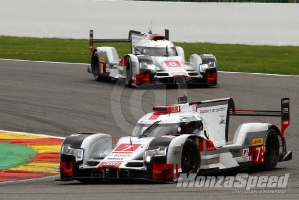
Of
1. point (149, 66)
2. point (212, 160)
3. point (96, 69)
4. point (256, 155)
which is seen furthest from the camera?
point (96, 69)

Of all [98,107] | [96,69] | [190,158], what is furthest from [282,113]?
[96,69]

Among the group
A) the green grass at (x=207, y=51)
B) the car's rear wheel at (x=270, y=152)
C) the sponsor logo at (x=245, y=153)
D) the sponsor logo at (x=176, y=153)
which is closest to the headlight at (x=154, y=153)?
the sponsor logo at (x=176, y=153)

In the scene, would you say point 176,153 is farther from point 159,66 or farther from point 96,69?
point 96,69

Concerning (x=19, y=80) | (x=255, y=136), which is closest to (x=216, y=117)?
(x=255, y=136)

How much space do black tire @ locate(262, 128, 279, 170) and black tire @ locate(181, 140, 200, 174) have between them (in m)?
1.64

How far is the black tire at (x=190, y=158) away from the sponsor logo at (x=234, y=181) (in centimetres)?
10

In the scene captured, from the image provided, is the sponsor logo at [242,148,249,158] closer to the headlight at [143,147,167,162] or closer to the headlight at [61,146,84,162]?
the headlight at [143,147,167,162]

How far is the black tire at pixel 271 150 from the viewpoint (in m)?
12.0

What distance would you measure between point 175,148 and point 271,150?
242 centimetres

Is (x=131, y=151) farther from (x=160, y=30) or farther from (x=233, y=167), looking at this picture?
(x=160, y=30)

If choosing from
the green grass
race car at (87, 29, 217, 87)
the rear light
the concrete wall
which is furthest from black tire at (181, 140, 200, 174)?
the concrete wall

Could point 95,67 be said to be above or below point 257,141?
above

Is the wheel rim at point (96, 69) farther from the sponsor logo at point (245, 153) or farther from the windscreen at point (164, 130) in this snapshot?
the windscreen at point (164, 130)

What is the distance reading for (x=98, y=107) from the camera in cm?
1816
